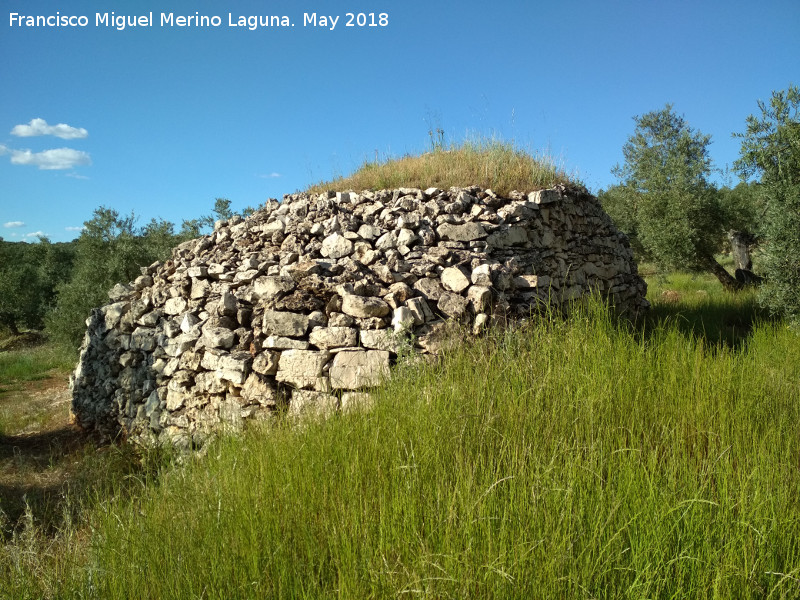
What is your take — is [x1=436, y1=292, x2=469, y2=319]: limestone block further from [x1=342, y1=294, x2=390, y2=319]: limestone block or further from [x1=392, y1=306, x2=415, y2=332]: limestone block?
[x1=342, y1=294, x2=390, y2=319]: limestone block

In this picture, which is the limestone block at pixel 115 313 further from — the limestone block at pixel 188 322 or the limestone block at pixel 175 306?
the limestone block at pixel 188 322

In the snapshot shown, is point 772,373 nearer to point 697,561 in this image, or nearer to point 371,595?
point 697,561

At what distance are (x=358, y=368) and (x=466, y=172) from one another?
4.59 m

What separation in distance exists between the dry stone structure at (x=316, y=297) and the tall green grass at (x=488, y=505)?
1245 mm

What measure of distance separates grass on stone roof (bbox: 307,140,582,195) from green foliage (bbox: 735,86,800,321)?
353 centimetres

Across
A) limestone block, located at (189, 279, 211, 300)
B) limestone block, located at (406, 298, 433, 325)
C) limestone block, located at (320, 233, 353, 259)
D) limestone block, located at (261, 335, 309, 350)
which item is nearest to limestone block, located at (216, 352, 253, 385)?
limestone block, located at (261, 335, 309, 350)

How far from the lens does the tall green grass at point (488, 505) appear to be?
9.12 ft

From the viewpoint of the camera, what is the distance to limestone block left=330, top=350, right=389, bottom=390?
19.0 feet

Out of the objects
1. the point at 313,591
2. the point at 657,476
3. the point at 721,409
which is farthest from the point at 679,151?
the point at 313,591

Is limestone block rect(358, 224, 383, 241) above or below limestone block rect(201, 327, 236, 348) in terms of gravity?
above

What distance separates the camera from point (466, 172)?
30.1ft

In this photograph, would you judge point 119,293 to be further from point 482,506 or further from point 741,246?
point 741,246

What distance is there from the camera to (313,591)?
9.53 ft

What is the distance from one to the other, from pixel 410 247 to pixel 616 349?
299cm
